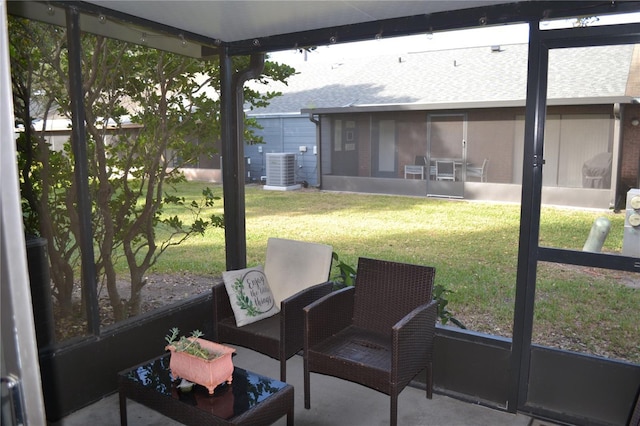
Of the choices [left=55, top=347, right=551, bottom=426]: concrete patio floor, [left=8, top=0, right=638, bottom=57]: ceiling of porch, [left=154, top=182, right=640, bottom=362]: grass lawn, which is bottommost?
[left=55, top=347, right=551, bottom=426]: concrete patio floor

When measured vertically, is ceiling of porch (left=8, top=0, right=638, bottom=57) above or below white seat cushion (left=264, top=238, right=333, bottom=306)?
above

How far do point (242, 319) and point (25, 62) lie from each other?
2.28m

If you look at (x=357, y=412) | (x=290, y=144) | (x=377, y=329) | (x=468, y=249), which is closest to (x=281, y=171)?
(x=290, y=144)

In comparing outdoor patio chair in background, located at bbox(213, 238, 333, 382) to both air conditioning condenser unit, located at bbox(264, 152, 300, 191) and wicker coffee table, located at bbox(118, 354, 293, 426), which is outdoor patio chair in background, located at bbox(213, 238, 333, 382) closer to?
wicker coffee table, located at bbox(118, 354, 293, 426)

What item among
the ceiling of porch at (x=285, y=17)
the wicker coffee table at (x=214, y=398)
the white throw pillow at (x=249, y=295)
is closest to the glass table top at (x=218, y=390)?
the wicker coffee table at (x=214, y=398)

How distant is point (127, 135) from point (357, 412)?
2.86 metres

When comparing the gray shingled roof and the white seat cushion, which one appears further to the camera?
the gray shingled roof

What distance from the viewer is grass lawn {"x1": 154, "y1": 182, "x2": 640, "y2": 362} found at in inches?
138

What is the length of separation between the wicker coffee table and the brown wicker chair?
1.44 ft

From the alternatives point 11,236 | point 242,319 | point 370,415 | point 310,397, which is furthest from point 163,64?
point 11,236

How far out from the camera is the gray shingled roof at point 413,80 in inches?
434

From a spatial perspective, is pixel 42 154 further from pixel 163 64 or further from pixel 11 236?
pixel 11 236

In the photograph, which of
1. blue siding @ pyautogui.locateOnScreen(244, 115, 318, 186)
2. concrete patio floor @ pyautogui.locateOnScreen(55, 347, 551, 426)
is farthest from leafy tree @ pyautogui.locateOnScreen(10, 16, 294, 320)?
blue siding @ pyautogui.locateOnScreen(244, 115, 318, 186)

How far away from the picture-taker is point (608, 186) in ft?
9.28
